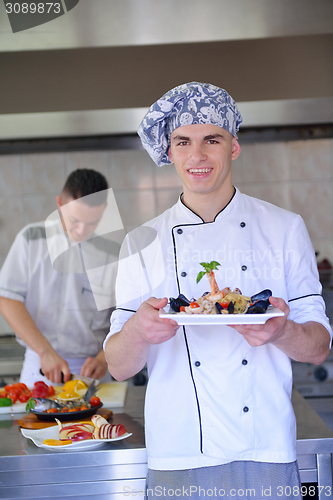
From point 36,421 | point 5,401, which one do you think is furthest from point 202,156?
point 5,401

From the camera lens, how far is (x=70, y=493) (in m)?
1.24

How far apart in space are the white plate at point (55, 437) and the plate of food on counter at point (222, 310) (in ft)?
1.61

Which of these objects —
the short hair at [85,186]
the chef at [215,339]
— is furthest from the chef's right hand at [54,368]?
the chef at [215,339]

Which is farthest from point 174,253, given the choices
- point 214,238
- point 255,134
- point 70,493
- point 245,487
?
point 255,134

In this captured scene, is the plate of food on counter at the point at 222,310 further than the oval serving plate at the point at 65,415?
No

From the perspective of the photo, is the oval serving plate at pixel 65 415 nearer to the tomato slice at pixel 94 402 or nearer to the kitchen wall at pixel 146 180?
the tomato slice at pixel 94 402

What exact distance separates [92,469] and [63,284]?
113 centimetres

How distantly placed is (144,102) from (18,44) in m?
0.64

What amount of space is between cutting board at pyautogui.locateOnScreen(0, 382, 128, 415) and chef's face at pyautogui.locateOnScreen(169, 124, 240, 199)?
788 millimetres

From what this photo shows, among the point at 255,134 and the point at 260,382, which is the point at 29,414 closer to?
the point at 260,382

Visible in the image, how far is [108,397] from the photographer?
163 centimetres

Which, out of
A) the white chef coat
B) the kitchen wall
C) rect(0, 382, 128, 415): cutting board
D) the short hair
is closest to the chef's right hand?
rect(0, 382, 128, 415): cutting board

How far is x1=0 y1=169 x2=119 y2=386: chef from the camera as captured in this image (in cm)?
204

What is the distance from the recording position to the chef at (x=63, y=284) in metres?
2.04
